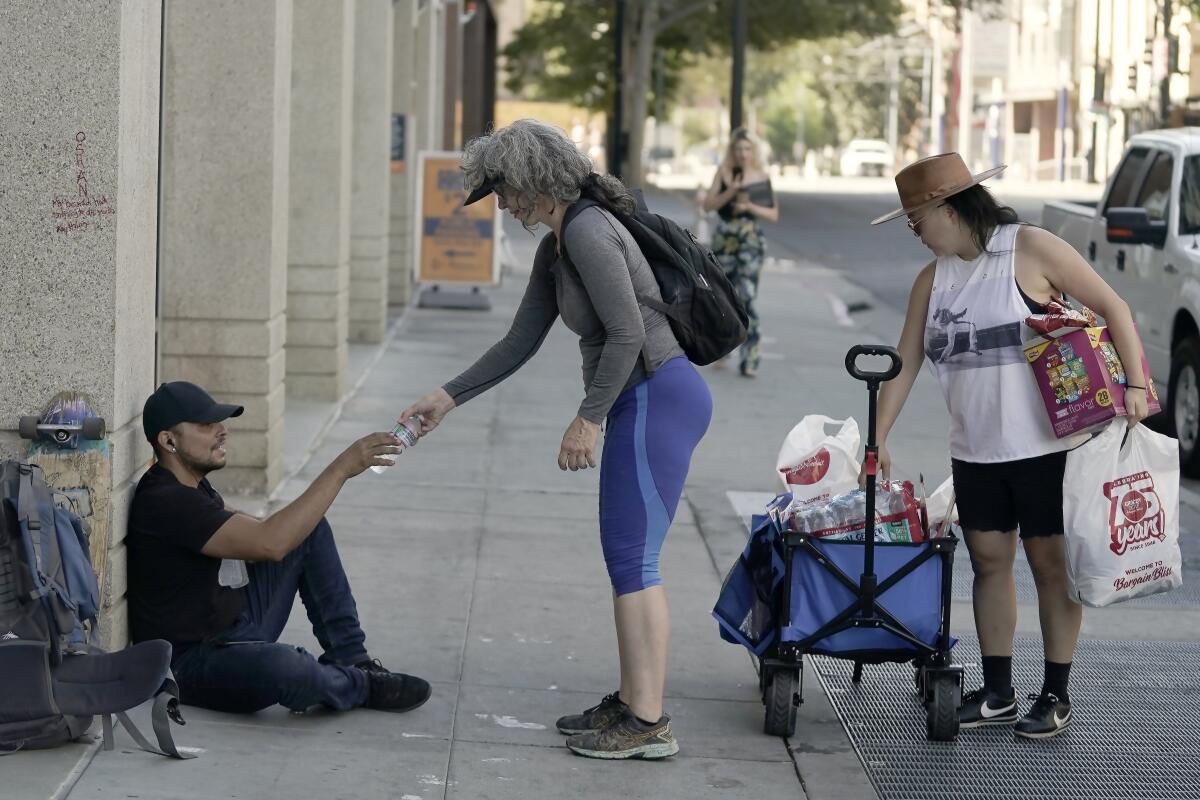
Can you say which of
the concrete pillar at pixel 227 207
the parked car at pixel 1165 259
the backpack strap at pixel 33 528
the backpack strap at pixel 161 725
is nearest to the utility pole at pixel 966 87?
the parked car at pixel 1165 259

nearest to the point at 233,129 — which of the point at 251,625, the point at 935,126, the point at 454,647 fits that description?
the point at 454,647

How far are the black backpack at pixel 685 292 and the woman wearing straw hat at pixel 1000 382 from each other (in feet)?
2.02

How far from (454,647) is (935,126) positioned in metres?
92.9

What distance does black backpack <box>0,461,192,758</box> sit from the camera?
4266mm

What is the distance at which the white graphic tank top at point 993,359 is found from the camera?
5152mm


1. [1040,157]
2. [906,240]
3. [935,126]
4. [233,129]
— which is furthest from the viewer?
[935,126]

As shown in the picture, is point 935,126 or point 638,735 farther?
point 935,126

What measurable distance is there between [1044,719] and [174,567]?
259cm

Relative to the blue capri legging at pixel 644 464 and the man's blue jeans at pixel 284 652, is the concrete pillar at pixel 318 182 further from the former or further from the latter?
the blue capri legging at pixel 644 464

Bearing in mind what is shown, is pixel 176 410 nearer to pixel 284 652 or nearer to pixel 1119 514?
pixel 284 652

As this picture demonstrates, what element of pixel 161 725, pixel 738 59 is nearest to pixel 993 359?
pixel 161 725

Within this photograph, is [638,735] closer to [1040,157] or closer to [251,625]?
[251,625]

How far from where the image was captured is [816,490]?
5395 mm

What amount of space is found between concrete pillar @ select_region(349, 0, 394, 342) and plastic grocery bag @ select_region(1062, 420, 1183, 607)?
9.28 meters
